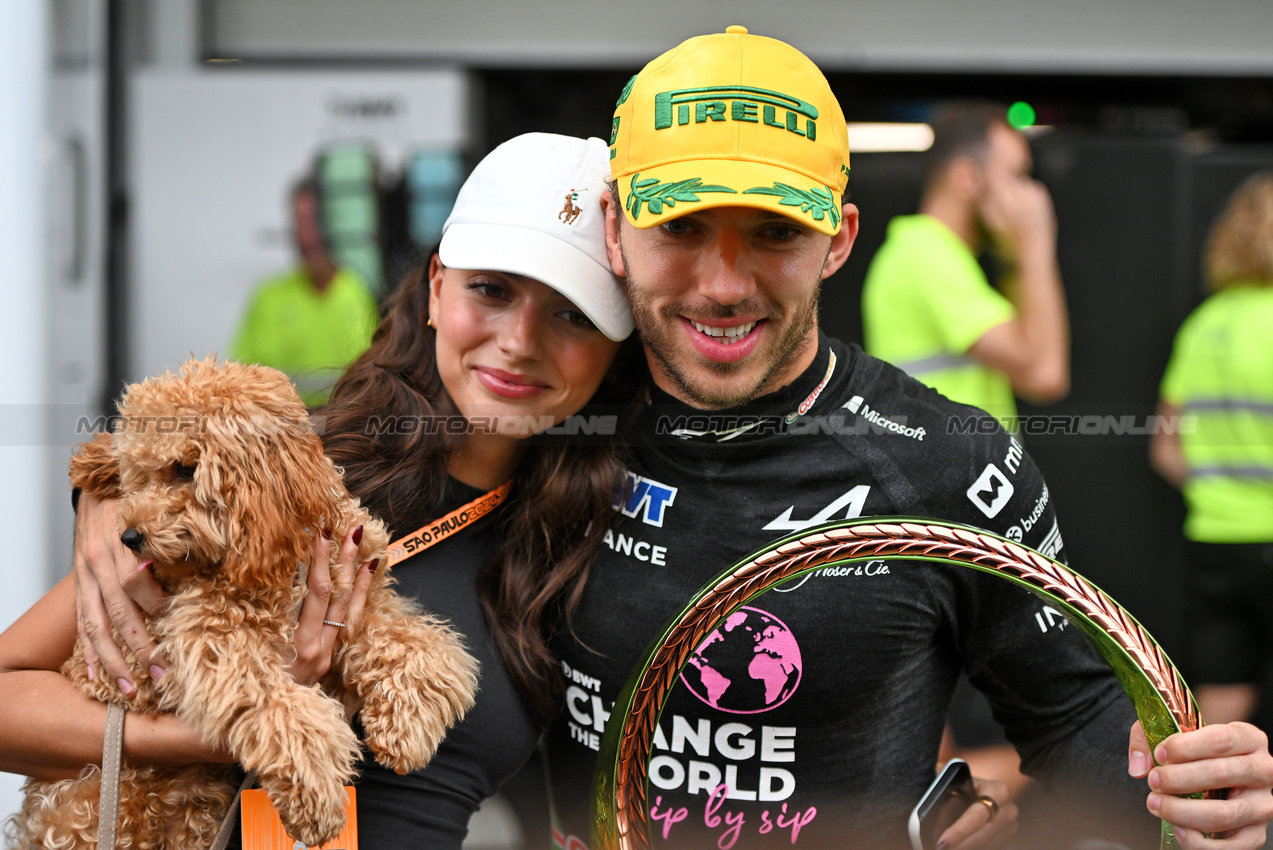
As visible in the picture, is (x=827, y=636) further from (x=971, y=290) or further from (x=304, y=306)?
(x=304, y=306)

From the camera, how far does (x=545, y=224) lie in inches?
49.4

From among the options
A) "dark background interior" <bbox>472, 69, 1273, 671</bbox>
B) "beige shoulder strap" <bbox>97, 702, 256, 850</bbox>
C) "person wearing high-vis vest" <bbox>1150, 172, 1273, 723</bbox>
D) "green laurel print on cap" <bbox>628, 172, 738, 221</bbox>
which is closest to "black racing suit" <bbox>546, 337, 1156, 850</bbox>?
"green laurel print on cap" <bbox>628, 172, 738, 221</bbox>

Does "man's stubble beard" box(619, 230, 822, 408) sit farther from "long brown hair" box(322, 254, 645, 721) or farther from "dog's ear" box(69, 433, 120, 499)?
"dog's ear" box(69, 433, 120, 499)

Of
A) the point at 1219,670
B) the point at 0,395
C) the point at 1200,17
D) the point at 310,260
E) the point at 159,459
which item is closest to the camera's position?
the point at 159,459

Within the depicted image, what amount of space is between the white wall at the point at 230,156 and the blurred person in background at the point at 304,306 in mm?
120

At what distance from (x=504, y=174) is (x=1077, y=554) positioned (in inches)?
137

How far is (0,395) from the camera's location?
2.41 m

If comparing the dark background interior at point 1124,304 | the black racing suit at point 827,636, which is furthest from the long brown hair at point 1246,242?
the black racing suit at point 827,636

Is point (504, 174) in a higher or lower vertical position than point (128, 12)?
lower

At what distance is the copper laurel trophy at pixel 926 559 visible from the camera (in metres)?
1.01

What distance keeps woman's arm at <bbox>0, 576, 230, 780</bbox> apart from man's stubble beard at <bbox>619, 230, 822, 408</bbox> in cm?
72

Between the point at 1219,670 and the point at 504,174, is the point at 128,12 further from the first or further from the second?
the point at 1219,670

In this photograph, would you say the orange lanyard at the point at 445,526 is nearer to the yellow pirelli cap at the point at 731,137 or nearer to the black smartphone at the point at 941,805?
the yellow pirelli cap at the point at 731,137

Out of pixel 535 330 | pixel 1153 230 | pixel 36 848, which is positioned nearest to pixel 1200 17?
pixel 1153 230
